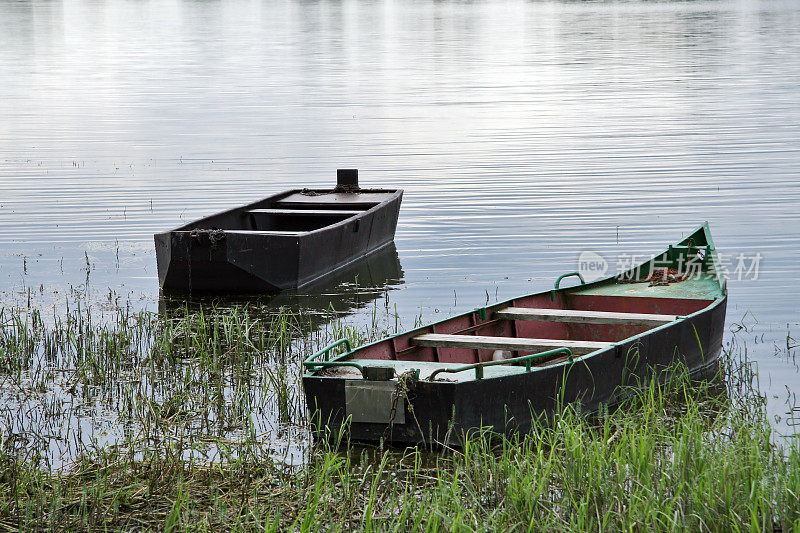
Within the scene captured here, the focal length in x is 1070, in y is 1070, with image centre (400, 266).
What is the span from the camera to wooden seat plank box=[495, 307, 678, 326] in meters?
8.72

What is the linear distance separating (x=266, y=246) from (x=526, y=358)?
560cm

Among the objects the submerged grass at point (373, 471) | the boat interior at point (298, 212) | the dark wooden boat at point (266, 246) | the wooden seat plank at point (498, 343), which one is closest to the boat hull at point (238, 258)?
→ the dark wooden boat at point (266, 246)

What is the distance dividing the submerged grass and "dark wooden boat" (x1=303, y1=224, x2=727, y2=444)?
0.19m

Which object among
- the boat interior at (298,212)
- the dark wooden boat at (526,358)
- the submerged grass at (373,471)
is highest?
the boat interior at (298,212)

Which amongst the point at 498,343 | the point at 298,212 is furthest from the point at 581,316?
the point at 298,212

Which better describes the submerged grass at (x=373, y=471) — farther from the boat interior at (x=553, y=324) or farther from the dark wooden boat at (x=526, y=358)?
the boat interior at (x=553, y=324)

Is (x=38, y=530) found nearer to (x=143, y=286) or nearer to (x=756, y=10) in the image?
(x=143, y=286)

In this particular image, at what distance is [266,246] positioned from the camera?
12078 mm

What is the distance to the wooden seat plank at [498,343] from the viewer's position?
7.89 meters

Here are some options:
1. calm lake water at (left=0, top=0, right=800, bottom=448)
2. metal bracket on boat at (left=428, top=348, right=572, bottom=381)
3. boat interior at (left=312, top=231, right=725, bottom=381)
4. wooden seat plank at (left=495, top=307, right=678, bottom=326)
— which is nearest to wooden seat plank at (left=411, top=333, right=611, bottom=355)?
boat interior at (left=312, top=231, right=725, bottom=381)

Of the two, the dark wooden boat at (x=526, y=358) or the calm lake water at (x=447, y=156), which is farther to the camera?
the calm lake water at (x=447, y=156)

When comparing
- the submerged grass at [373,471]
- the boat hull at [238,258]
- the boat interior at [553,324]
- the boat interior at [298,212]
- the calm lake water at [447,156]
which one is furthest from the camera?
the boat interior at [298,212]

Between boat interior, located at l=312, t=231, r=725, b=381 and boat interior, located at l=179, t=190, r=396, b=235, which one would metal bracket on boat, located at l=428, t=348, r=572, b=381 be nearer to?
boat interior, located at l=312, t=231, r=725, b=381

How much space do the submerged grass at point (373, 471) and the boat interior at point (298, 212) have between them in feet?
17.1
